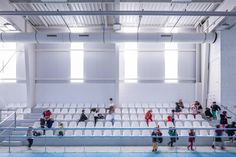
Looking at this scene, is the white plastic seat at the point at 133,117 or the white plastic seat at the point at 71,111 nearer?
the white plastic seat at the point at 133,117

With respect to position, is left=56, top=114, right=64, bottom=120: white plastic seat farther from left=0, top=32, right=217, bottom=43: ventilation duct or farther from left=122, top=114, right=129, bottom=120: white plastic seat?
left=0, top=32, right=217, bottom=43: ventilation duct

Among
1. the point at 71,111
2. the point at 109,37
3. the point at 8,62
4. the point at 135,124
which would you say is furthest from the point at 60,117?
the point at 8,62

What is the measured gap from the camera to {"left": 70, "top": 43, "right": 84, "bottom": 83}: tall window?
Result: 889 inches

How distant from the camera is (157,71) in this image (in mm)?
22688

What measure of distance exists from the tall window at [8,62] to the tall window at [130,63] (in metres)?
8.20

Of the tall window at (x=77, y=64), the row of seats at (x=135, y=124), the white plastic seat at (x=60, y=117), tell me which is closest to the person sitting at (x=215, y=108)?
the row of seats at (x=135, y=124)

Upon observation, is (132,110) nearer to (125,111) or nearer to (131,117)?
(125,111)

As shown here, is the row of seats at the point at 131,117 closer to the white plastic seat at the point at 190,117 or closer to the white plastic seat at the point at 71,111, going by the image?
the white plastic seat at the point at 190,117

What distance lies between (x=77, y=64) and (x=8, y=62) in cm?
510

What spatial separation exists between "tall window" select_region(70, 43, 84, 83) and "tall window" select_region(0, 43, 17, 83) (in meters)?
4.24

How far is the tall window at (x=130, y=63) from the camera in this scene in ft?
74.2

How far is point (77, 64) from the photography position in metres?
22.7

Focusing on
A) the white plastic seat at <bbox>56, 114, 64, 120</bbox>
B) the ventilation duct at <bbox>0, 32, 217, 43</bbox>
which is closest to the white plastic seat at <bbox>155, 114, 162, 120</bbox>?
the ventilation duct at <bbox>0, 32, 217, 43</bbox>

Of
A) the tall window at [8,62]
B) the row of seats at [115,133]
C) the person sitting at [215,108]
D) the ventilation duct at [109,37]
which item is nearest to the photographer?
the row of seats at [115,133]
